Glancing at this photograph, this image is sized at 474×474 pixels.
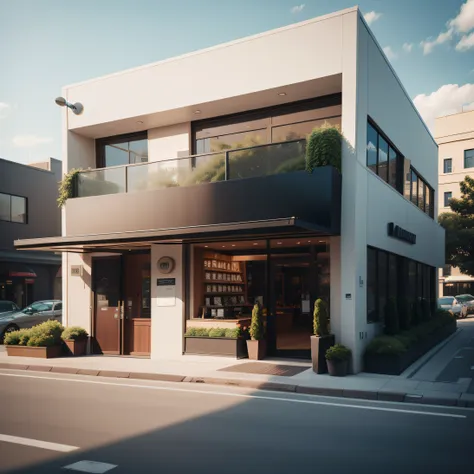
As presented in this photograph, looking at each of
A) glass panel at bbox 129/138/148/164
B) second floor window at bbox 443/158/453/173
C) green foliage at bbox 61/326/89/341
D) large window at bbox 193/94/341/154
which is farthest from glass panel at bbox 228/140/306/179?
second floor window at bbox 443/158/453/173

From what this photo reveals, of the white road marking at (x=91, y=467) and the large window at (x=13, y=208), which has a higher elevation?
the large window at (x=13, y=208)

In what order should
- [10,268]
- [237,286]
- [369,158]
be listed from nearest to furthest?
[369,158] → [237,286] → [10,268]

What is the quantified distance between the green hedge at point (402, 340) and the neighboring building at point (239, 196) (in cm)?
40

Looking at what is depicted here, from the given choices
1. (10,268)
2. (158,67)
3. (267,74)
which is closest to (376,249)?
(267,74)

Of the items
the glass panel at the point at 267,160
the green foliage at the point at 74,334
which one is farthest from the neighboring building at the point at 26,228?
the glass panel at the point at 267,160

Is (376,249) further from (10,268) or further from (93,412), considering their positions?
(10,268)

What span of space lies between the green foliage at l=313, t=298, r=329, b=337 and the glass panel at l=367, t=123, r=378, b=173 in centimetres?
417

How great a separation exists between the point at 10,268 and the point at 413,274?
78.2 ft

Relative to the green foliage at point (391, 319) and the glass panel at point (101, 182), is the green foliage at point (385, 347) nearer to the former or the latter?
the green foliage at point (391, 319)

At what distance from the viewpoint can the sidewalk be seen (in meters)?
10.2

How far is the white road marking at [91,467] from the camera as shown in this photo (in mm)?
5883

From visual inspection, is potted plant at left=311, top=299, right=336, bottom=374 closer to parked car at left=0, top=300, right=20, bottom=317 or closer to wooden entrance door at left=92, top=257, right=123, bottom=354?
wooden entrance door at left=92, top=257, right=123, bottom=354

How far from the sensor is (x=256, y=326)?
1395cm

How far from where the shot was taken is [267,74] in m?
13.8
